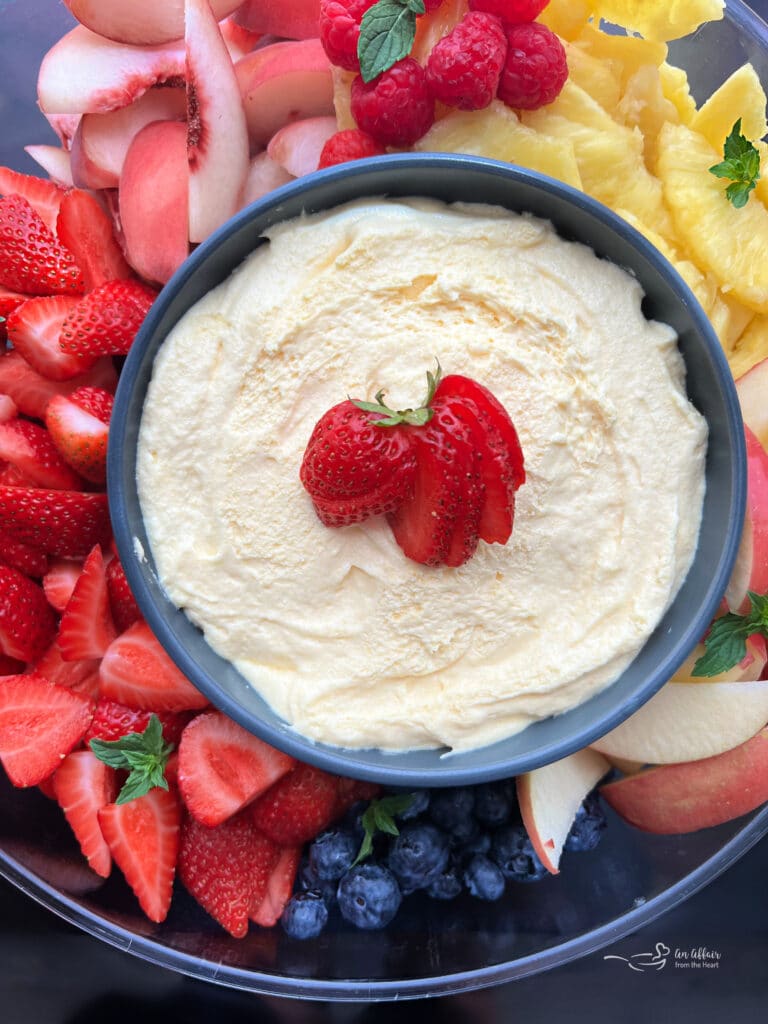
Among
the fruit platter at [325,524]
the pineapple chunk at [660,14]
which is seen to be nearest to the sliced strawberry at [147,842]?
the fruit platter at [325,524]

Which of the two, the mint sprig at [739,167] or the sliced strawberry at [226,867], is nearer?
the mint sprig at [739,167]

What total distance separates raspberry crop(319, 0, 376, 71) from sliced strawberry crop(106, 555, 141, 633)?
1019mm

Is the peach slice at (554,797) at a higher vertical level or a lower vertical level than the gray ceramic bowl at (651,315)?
lower

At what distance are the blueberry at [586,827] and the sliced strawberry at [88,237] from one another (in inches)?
56.1

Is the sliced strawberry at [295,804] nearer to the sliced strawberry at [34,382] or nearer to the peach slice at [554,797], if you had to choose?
the peach slice at [554,797]

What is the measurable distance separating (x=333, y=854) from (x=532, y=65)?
1.49 meters

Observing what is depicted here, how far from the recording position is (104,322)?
65.6 inches

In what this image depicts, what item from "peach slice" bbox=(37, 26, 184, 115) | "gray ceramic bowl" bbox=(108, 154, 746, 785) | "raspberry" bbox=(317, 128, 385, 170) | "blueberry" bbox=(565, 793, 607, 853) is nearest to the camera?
"gray ceramic bowl" bbox=(108, 154, 746, 785)

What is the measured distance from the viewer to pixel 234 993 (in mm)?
2051

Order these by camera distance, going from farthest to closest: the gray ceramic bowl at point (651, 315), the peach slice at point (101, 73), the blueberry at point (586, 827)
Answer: the blueberry at point (586, 827) → the peach slice at point (101, 73) → the gray ceramic bowl at point (651, 315)

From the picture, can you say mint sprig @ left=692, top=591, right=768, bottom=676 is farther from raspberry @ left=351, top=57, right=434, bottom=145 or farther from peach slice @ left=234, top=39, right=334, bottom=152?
peach slice @ left=234, top=39, right=334, bottom=152

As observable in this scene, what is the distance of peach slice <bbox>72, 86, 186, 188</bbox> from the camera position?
1.75 m

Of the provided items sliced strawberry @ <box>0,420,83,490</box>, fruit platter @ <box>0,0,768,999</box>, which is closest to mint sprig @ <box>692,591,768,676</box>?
fruit platter @ <box>0,0,768,999</box>

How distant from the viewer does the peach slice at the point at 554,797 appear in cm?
169
